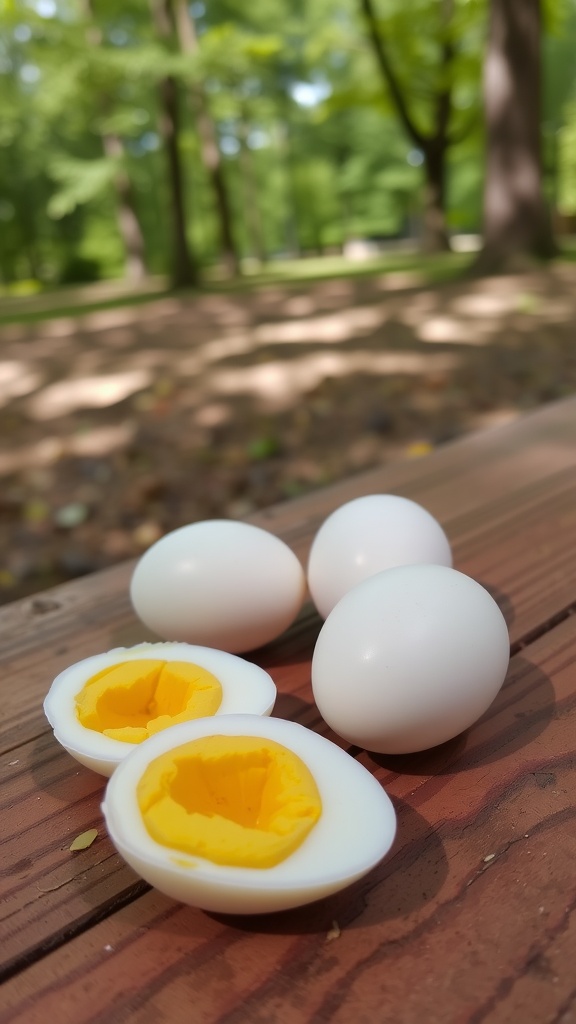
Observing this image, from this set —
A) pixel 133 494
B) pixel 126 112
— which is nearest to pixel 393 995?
pixel 133 494

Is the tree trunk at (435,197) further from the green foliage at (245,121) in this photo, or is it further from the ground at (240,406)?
the ground at (240,406)

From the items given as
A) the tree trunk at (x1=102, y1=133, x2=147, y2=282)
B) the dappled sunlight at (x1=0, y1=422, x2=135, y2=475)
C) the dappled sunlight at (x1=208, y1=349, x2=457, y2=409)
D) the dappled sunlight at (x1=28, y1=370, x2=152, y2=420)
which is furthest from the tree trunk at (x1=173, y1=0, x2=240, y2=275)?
the dappled sunlight at (x1=0, y1=422, x2=135, y2=475)

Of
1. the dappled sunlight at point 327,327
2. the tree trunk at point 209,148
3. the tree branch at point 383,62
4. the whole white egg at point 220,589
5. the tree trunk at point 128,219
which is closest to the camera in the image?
the whole white egg at point 220,589

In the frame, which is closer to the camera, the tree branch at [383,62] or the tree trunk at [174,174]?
the tree branch at [383,62]

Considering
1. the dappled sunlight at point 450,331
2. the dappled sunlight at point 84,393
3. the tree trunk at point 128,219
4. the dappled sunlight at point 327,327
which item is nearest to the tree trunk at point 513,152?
the dappled sunlight at point 327,327

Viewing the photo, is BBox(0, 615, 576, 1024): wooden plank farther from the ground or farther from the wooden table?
the ground

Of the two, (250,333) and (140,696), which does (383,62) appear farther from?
(140,696)
